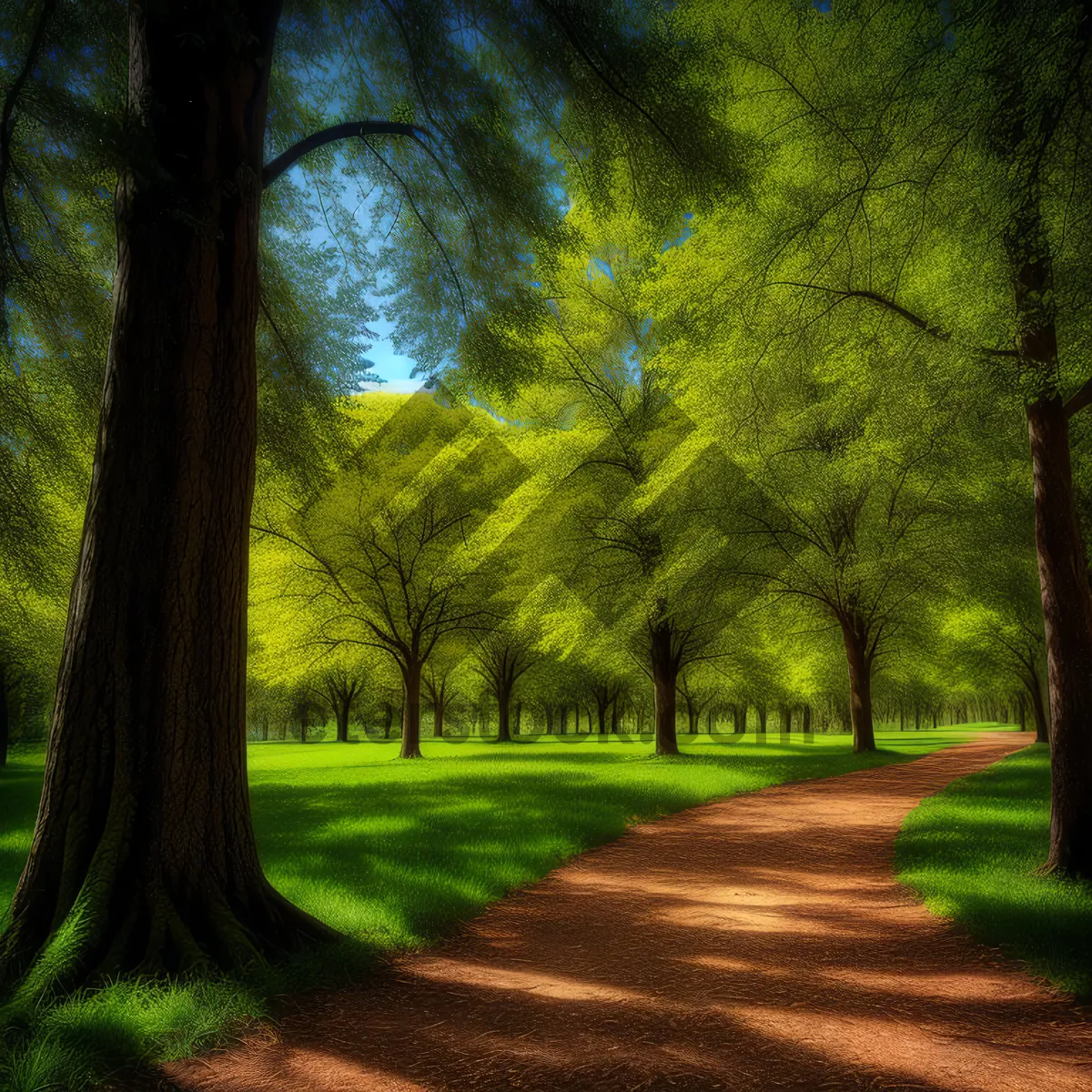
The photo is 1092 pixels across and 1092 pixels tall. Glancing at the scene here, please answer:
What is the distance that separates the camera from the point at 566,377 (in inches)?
736

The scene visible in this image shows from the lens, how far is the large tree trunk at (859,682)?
1977 cm

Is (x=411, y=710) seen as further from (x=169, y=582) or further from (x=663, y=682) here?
(x=169, y=582)

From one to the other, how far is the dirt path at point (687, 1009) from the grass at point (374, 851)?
258 mm

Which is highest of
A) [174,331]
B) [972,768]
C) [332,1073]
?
[174,331]

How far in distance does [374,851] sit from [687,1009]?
13.8ft

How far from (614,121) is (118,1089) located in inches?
263

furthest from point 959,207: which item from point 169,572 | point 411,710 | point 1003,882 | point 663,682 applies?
point 411,710

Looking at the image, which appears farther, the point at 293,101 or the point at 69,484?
the point at 69,484

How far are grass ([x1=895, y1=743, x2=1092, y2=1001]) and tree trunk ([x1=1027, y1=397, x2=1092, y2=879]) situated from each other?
0.50 m

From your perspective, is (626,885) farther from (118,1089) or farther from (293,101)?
(293,101)

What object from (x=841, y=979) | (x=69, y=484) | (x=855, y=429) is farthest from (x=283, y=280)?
(x=855, y=429)

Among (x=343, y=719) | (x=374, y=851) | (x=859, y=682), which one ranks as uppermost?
(x=859, y=682)

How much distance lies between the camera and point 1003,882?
5.73m

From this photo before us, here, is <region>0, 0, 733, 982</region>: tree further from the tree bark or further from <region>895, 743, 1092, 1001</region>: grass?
the tree bark
